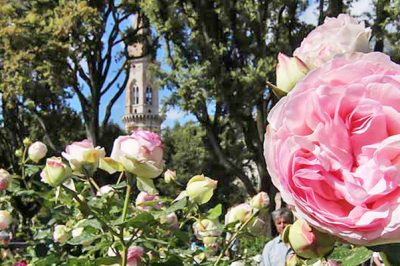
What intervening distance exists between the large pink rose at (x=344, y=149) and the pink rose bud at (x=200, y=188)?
26.2 inches

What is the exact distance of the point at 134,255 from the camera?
133 centimetres

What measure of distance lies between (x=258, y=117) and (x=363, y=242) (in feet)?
39.2

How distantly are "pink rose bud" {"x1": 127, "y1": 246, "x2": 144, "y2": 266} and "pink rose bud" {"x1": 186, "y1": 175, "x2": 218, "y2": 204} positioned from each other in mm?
174

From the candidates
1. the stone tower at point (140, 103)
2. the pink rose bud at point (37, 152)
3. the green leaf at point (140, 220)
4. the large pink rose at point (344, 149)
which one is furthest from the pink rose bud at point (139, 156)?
the stone tower at point (140, 103)

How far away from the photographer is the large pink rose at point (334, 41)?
72 centimetres

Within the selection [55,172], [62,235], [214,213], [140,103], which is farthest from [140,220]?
[140,103]

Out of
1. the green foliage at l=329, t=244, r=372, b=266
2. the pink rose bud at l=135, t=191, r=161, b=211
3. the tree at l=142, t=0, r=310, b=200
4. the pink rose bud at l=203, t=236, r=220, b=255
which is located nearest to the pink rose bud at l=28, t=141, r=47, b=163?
the pink rose bud at l=135, t=191, r=161, b=211

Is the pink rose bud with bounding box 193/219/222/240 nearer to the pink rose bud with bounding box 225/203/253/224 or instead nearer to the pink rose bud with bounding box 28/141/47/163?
the pink rose bud with bounding box 225/203/253/224

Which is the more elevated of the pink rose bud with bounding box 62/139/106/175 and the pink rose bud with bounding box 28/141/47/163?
the pink rose bud with bounding box 62/139/106/175

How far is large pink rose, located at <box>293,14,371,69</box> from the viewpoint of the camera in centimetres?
72

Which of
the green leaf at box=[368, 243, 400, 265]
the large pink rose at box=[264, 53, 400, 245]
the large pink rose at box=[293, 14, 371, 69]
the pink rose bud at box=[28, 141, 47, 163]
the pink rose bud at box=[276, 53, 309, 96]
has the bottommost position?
the pink rose bud at box=[28, 141, 47, 163]

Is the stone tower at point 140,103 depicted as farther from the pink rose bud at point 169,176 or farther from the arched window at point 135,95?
the pink rose bud at point 169,176

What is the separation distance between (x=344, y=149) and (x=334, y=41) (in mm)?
201

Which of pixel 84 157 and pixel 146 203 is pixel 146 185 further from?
pixel 146 203
